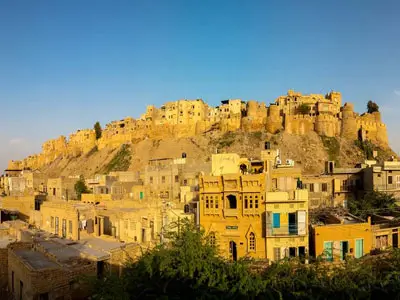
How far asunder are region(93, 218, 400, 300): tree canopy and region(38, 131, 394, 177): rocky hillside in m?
51.3

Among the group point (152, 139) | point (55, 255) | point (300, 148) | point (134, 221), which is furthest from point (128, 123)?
point (55, 255)

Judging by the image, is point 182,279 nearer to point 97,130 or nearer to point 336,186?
point 336,186

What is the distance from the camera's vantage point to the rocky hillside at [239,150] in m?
77.0

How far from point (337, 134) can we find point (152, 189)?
172 ft

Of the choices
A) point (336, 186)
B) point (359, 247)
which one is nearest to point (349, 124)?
point (336, 186)

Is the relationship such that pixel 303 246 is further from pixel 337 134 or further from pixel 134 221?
pixel 337 134

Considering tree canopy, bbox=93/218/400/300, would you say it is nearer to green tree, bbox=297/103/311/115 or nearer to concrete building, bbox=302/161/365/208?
concrete building, bbox=302/161/365/208

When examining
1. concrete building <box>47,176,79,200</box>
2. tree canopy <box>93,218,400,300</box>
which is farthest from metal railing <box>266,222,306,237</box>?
concrete building <box>47,176,79,200</box>

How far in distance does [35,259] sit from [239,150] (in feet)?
223

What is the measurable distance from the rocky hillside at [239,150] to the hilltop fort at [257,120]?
1.84m

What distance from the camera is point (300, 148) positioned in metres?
78.5

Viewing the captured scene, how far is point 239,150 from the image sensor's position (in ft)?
267

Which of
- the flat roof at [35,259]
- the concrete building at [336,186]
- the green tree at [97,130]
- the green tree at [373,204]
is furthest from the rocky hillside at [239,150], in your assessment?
the flat roof at [35,259]

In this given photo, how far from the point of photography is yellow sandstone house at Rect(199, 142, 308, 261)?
22672 mm
